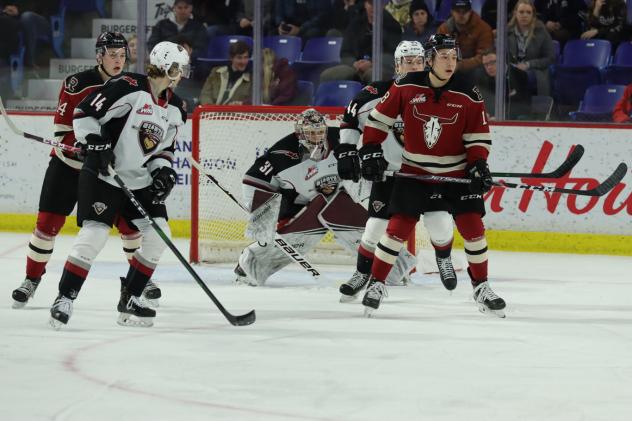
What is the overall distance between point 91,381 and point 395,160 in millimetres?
2140

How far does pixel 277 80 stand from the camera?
25.3 feet

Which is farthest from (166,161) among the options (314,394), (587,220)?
(587,220)

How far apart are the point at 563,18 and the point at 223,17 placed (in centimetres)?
206

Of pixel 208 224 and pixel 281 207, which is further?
pixel 208 224

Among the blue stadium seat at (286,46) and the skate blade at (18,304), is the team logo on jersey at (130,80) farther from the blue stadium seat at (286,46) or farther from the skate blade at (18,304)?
the blue stadium seat at (286,46)

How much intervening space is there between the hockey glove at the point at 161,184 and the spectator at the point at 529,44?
11.2 ft

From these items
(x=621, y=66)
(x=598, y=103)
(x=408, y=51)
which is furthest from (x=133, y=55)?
(x=408, y=51)

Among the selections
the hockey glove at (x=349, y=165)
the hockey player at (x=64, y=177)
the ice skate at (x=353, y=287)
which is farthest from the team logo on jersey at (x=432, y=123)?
the hockey player at (x=64, y=177)

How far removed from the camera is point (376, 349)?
4047 millimetres

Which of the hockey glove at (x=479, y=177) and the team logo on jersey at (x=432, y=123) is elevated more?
the team logo on jersey at (x=432, y=123)

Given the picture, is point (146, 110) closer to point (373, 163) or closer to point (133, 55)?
point (373, 163)

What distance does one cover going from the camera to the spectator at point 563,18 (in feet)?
23.9

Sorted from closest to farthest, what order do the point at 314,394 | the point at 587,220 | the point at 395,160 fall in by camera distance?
the point at 314,394
the point at 395,160
the point at 587,220

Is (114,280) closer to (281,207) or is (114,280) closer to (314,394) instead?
(281,207)
